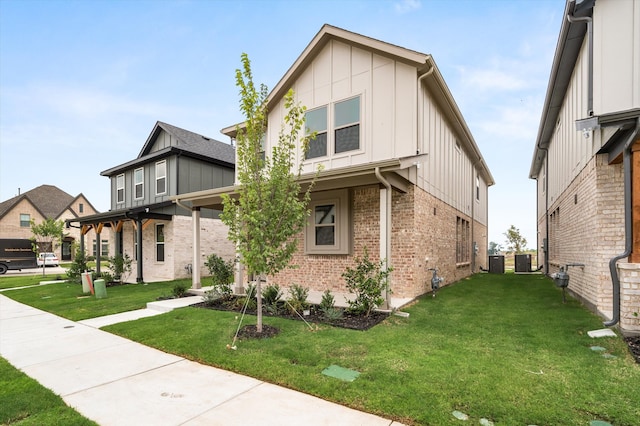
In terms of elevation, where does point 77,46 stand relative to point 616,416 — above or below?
above

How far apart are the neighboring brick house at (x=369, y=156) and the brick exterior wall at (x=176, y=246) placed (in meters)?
4.95

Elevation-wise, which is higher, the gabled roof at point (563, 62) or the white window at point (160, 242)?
the gabled roof at point (563, 62)

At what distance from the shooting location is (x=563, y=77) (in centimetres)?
885

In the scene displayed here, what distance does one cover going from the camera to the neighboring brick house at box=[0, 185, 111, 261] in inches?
1293

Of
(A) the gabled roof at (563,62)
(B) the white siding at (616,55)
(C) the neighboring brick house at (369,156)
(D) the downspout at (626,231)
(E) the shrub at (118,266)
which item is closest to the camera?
(D) the downspout at (626,231)

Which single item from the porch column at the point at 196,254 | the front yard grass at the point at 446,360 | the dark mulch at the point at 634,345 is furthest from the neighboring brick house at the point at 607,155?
the porch column at the point at 196,254

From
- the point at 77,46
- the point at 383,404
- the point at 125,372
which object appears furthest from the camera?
the point at 77,46

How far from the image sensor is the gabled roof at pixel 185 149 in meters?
15.1

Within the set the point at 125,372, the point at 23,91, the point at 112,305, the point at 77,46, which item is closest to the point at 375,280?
the point at 125,372

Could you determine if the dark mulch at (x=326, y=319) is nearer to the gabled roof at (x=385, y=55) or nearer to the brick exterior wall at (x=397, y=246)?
the brick exterior wall at (x=397, y=246)

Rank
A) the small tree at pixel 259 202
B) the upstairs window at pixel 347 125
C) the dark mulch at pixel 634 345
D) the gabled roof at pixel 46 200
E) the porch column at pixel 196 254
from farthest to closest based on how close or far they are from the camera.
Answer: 1. the gabled roof at pixel 46 200
2. the porch column at pixel 196 254
3. the upstairs window at pixel 347 125
4. the small tree at pixel 259 202
5. the dark mulch at pixel 634 345

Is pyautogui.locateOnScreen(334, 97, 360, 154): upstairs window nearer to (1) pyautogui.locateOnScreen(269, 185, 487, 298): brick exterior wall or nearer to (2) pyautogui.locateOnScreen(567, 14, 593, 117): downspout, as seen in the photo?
(1) pyautogui.locateOnScreen(269, 185, 487, 298): brick exterior wall

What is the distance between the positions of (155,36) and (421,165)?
12590 millimetres

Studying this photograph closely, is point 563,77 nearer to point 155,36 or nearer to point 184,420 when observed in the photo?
point 184,420
